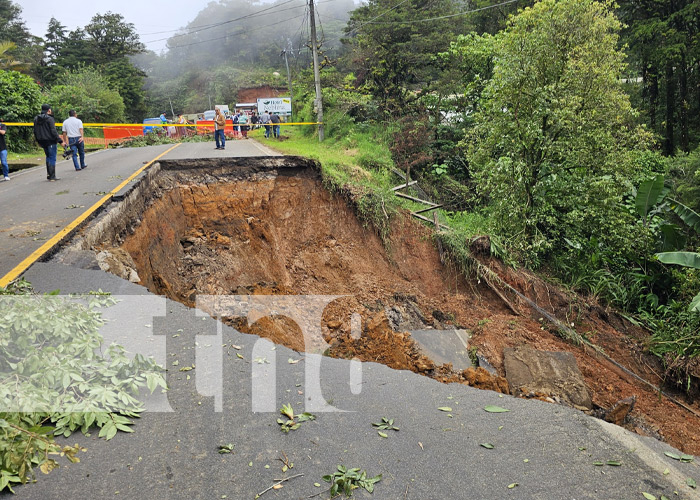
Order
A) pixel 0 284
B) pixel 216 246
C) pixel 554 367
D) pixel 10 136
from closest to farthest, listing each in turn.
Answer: pixel 0 284
pixel 554 367
pixel 216 246
pixel 10 136

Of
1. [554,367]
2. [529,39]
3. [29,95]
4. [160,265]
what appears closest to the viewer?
[554,367]

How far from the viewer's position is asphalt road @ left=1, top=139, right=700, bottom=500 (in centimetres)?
310

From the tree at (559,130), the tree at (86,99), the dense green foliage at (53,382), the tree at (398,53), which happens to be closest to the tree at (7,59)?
the tree at (86,99)

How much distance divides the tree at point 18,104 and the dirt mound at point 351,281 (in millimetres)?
11969

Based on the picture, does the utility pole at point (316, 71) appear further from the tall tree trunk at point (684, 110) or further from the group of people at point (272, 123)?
the tall tree trunk at point (684, 110)

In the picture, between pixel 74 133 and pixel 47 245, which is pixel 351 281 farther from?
pixel 74 133

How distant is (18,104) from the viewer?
1941cm

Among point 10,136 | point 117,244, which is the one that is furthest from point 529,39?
point 10,136

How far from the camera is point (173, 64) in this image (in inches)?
4200

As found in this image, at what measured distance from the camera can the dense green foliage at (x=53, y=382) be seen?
301 centimetres

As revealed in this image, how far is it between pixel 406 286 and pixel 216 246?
4763mm

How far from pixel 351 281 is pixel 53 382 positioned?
794cm

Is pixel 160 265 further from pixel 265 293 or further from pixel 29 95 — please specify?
pixel 29 95

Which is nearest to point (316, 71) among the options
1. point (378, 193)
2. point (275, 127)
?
point (275, 127)
